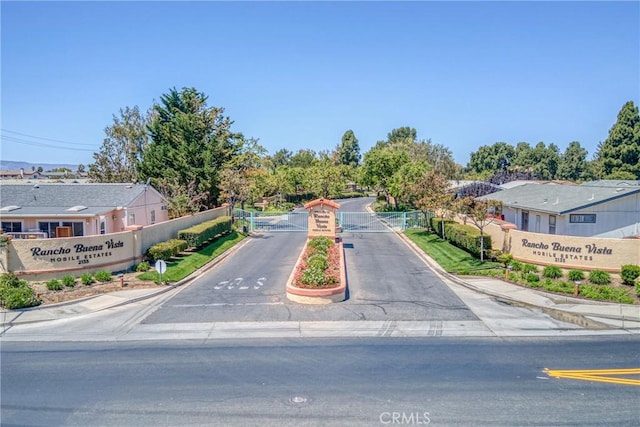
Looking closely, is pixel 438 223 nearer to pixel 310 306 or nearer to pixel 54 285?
pixel 310 306

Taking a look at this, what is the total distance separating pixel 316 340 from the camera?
55.6 feet

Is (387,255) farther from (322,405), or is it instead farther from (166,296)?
(322,405)

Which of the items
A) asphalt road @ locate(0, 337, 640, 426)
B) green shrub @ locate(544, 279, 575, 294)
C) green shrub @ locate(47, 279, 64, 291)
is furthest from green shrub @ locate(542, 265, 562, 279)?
green shrub @ locate(47, 279, 64, 291)

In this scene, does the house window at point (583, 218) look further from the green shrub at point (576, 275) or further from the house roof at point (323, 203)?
the house roof at point (323, 203)

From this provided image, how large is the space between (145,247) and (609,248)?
2364 cm

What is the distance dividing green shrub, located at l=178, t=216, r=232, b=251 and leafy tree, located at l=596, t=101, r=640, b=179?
185 feet

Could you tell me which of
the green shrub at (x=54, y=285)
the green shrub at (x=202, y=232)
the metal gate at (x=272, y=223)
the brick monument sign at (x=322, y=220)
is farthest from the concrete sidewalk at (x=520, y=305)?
the metal gate at (x=272, y=223)

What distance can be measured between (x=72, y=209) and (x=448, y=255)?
73.4 feet

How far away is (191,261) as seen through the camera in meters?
29.9

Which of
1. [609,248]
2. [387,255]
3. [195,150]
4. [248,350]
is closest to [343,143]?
[195,150]

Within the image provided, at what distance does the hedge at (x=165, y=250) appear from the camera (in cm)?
2791

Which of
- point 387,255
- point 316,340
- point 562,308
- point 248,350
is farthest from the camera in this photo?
point 387,255

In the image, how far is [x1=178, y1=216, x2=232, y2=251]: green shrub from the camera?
32031 mm

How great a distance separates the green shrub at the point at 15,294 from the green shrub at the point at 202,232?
11.0 metres
